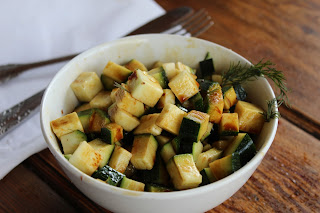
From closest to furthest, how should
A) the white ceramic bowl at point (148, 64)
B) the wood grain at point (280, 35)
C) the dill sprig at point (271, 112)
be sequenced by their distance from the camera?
the white ceramic bowl at point (148, 64) < the dill sprig at point (271, 112) < the wood grain at point (280, 35)

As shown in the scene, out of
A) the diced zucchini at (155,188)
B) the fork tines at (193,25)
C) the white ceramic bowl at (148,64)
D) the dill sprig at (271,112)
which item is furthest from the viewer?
the fork tines at (193,25)

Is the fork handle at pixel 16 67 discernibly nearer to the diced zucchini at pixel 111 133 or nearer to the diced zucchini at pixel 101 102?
the diced zucchini at pixel 101 102

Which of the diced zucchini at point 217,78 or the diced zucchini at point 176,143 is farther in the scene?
the diced zucchini at point 217,78

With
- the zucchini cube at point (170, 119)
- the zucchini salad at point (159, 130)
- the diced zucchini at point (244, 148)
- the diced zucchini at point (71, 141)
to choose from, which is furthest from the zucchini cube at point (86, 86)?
the diced zucchini at point (244, 148)

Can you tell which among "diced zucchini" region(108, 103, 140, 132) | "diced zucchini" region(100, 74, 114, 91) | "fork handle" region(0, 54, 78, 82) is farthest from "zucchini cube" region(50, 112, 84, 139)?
"fork handle" region(0, 54, 78, 82)

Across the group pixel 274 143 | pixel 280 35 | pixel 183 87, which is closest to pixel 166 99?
pixel 183 87

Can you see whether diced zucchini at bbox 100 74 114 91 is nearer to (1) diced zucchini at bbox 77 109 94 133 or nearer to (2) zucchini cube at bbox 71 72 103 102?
(2) zucchini cube at bbox 71 72 103 102
